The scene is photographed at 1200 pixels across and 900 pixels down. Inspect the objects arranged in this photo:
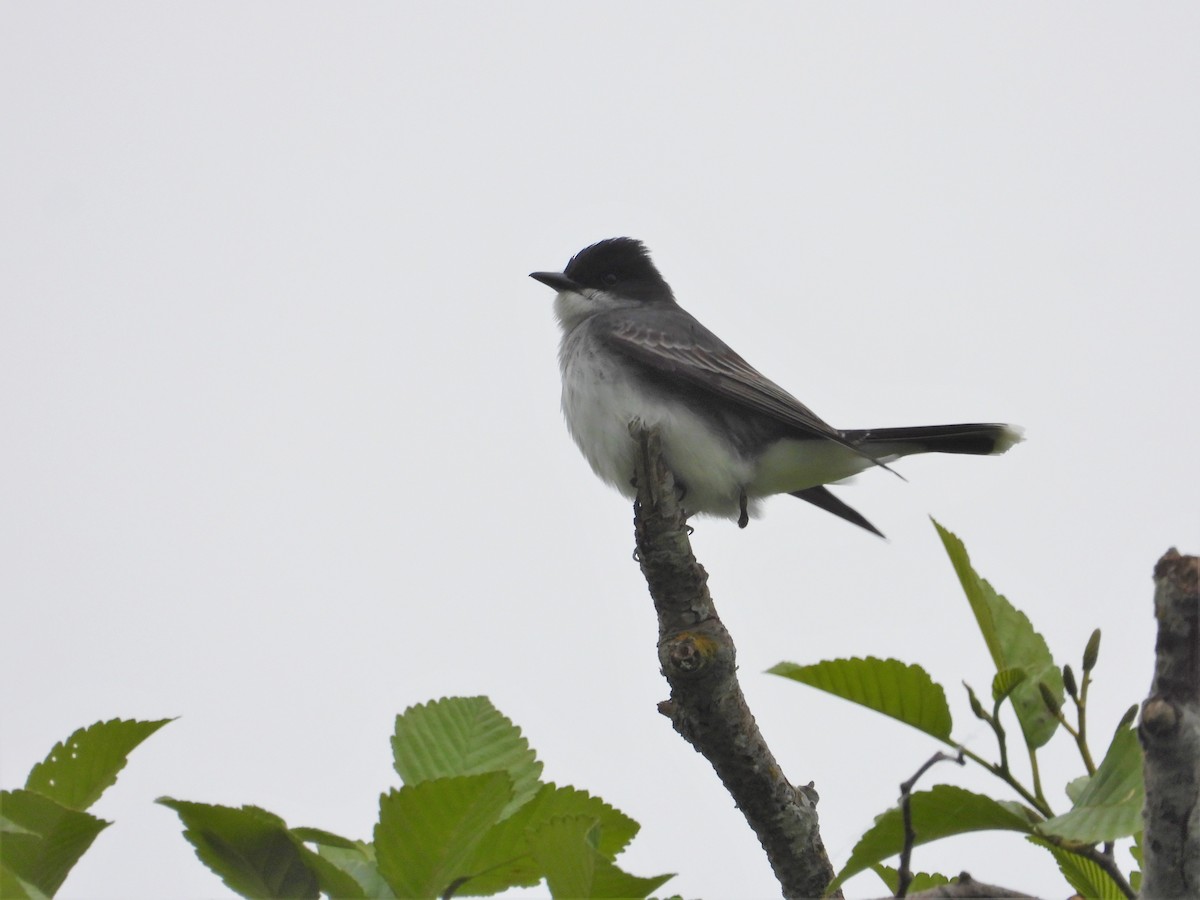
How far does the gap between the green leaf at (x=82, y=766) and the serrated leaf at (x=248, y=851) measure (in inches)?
9.2

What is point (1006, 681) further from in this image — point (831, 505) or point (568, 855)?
point (831, 505)

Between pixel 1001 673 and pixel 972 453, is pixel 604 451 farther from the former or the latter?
pixel 1001 673

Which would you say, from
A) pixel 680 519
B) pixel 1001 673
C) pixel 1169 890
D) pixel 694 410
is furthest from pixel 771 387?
pixel 1169 890

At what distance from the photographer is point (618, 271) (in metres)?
8.41

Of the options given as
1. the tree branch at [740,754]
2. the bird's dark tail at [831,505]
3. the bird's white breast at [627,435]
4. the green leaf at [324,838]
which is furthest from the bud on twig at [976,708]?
the bird's dark tail at [831,505]

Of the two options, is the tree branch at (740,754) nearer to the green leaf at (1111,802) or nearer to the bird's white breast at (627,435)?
the green leaf at (1111,802)

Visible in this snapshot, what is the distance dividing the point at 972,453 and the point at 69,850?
214 inches

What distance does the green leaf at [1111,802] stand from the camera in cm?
204

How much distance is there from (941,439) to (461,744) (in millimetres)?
4740

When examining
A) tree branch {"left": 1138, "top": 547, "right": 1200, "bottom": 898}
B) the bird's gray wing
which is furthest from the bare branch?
the bird's gray wing

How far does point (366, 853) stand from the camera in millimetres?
2422

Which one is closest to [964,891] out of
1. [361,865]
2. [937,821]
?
[937,821]

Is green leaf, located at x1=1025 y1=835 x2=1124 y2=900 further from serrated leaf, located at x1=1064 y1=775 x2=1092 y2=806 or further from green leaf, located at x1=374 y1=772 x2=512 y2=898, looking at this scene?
green leaf, located at x1=374 y1=772 x2=512 y2=898

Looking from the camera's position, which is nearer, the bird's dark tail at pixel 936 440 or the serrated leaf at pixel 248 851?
the serrated leaf at pixel 248 851
